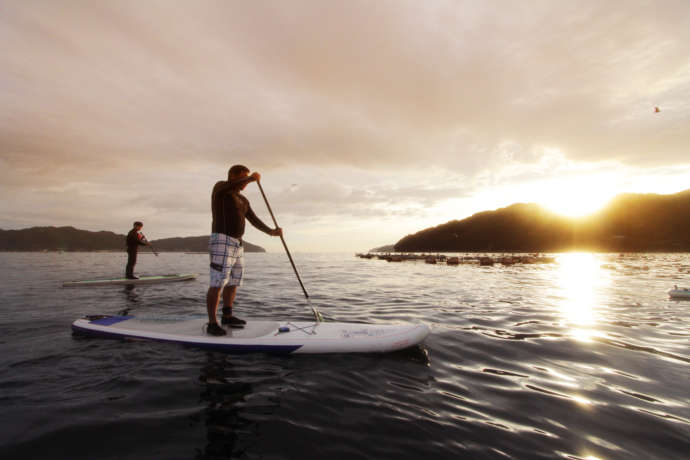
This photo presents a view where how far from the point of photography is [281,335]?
216 inches

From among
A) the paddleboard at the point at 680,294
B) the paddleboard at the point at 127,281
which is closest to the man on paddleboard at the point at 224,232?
the paddleboard at the point at 127,281

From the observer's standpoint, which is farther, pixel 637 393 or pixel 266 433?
pixel 637 393

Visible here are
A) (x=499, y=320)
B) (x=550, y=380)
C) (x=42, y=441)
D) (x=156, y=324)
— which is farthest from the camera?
(x=499, y=320)

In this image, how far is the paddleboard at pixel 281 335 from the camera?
17.1 ft

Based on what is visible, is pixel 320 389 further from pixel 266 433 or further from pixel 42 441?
pixel 42 441

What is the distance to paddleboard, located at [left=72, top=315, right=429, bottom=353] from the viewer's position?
17.1ft

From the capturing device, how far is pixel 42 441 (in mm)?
2777

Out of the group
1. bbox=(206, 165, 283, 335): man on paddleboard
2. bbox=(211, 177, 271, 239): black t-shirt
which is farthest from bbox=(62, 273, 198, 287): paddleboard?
bbox=(211, 177, 271, 239): black t-shirt

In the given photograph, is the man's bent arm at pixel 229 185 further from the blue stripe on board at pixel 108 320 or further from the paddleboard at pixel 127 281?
the paddleboard at pixel 127 281

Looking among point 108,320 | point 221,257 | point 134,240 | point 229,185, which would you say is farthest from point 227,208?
point 134,240

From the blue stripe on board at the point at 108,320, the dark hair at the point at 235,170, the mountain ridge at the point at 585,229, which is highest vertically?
the mountain ridge at the point at 585,229

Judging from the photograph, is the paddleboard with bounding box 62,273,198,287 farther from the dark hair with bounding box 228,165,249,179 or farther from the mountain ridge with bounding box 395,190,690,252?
the mountain ridge with bounding box 395,190,690,252

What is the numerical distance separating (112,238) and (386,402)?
216 metres

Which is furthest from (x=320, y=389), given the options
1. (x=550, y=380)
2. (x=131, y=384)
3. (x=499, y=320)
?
(x=499, y=320)
